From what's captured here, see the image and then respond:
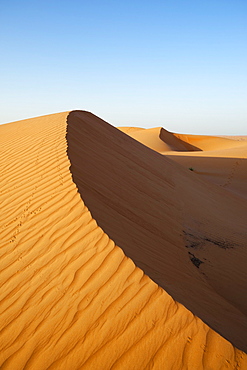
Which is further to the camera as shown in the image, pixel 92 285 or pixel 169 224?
pixel 169 224

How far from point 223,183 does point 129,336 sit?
12.3m

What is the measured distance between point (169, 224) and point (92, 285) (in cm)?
276

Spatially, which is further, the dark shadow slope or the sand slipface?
the dark shadow slope

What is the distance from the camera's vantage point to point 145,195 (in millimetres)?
5812

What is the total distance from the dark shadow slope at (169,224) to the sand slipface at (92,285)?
0.03 metres

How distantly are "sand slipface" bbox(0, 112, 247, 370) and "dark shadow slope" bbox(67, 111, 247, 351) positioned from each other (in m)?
→ 0.03

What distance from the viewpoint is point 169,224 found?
16.9ft

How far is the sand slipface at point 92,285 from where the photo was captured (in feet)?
6.94

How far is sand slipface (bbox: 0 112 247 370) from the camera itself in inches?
83.3

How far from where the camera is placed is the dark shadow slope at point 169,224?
117 inches

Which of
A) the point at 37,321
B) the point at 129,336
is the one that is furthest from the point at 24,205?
the point at 129,336

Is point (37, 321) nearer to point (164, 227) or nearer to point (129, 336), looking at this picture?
point (129, 336)

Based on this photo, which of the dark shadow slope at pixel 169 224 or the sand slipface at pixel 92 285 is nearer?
the sand slipface at pixel 92 285

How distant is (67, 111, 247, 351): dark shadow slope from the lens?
2.97 meters
